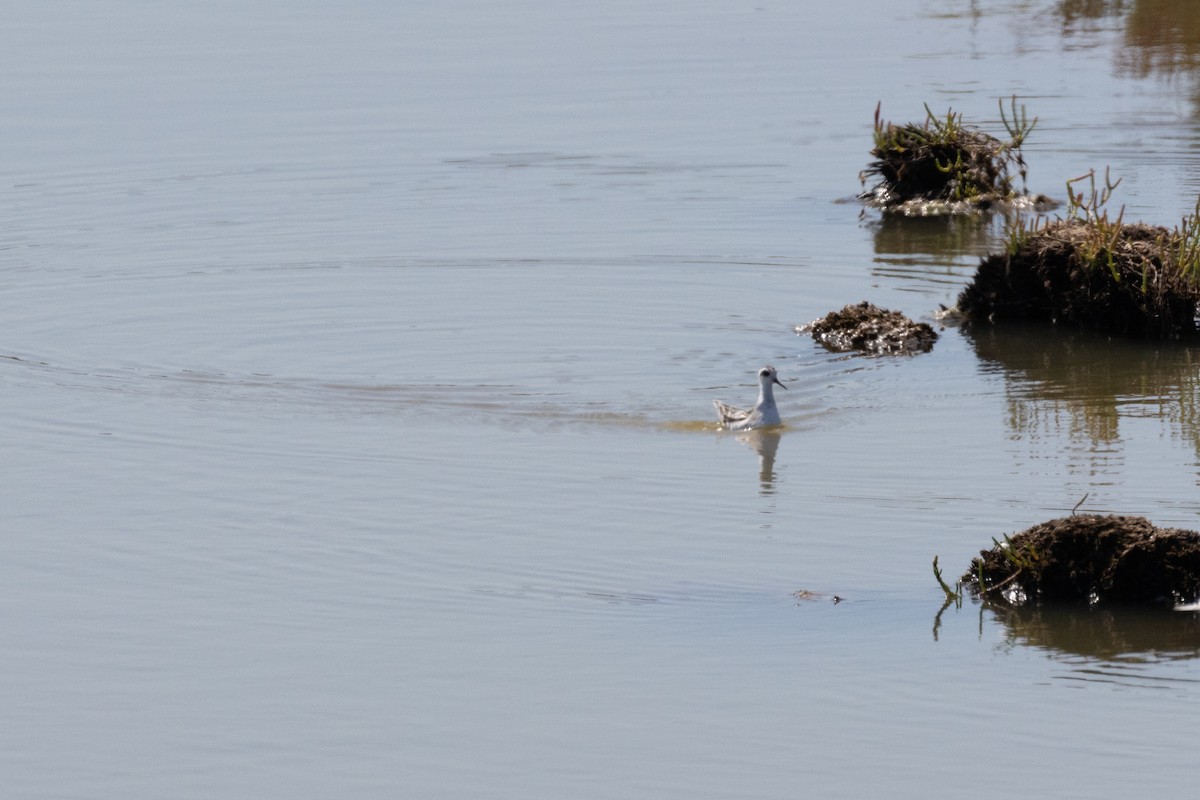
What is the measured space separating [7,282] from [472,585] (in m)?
11.0

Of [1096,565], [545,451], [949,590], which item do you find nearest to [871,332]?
[545,451]

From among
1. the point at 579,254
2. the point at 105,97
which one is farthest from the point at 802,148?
the point at 105,97

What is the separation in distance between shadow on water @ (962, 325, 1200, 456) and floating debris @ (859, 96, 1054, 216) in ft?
19.2

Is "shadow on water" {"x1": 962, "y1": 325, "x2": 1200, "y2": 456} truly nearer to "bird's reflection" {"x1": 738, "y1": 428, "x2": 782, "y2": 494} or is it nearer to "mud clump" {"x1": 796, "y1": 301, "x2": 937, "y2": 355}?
"mud clump" {"x1": 796, "y1": 301, "x2": 937, "y2": 355}

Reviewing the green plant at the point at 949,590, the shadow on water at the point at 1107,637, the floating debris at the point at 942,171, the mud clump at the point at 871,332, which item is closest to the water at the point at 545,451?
the shadow on water at the point at 1107,637

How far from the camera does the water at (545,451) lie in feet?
30.6

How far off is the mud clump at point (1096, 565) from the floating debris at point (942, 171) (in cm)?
1379

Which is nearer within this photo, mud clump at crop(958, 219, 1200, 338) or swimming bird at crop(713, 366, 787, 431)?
swimming bird at crop(713, 366, 787, 431)

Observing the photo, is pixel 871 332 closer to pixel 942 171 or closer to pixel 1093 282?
pixel 1093 282

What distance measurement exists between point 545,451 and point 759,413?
5.50 ft

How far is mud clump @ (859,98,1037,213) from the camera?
80.0 feet

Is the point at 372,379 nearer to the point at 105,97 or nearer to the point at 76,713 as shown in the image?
the point at 76,713

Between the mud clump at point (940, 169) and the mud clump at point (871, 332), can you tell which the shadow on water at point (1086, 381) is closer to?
the mud clump at point (871, 332)

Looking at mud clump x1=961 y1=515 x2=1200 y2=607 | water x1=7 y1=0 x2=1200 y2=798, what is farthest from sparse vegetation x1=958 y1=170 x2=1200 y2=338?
mud clump x1=961 y1=515 x2=1200 y2=607
